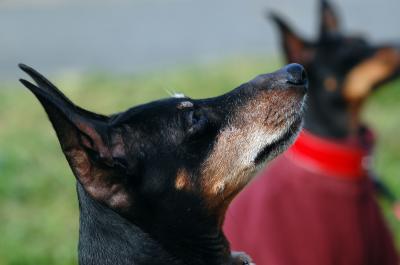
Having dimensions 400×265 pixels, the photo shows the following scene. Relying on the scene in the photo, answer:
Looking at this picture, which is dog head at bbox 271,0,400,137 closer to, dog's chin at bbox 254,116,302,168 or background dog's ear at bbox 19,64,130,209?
dog's chin at bbox 254,116,302,168

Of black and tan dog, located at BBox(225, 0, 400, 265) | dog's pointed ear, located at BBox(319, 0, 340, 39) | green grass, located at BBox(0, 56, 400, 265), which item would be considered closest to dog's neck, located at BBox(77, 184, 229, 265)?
black and tan dog, located at BBox(225, 0, 400, 265)

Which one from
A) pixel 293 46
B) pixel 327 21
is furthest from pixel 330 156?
pixel 327 21

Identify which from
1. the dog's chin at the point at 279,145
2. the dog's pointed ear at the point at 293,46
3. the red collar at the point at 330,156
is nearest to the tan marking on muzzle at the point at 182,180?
the dog's chin at the point at 279,145

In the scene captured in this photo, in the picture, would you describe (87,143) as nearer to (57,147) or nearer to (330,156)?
(330,156)

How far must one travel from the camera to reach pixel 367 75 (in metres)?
5.00

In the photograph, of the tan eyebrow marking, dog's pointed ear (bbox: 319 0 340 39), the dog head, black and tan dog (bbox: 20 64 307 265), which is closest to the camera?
black and tan dog (bbox: 20 64 307 265)

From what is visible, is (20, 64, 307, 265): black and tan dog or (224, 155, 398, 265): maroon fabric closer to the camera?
(20, 64, 307, 265): black and tan dog

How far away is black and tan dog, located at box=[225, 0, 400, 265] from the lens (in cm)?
434

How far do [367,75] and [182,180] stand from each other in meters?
2.49

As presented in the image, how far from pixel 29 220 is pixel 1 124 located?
2.11m

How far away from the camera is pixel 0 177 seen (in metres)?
6.05

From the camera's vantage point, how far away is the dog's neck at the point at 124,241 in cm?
275

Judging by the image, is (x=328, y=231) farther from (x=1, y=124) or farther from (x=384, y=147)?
(x=1, y=124)

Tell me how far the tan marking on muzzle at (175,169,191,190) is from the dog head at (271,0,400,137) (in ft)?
7.22
